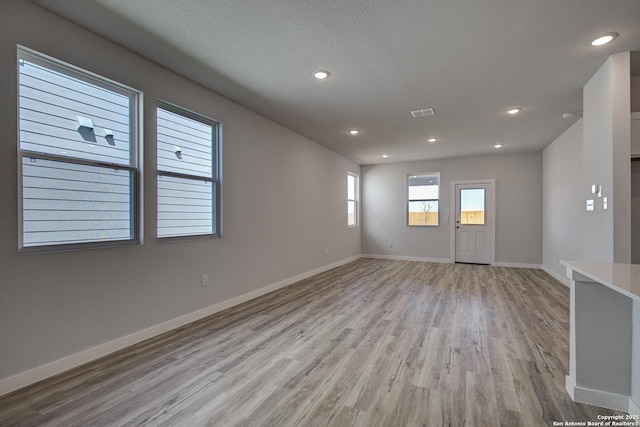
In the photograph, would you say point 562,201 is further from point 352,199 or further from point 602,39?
point 352,199

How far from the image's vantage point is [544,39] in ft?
8.14

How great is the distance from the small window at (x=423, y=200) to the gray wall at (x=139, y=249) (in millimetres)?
3796

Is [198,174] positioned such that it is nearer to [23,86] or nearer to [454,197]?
[23,86]

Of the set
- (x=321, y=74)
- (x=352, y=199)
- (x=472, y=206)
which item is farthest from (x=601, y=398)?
(x=352, y=199)

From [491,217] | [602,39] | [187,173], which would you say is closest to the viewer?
[602,39]

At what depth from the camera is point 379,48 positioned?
2656mm

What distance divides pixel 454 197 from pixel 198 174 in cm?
612

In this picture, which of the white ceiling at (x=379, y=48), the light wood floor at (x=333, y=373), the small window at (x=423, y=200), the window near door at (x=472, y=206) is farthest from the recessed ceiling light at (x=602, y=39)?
the small window at (x=423, y=200)

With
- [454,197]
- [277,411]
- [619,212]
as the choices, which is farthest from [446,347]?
[454,197]

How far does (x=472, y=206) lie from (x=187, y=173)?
654 centimetres

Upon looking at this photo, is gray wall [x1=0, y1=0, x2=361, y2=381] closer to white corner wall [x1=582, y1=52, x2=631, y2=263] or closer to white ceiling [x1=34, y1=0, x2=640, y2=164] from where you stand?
white ceiling [x1=34, y1=0, x2=640, y2=164]

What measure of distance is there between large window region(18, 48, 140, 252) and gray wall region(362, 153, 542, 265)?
21.0 ft

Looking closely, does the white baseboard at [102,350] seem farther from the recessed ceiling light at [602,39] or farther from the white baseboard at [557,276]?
the white baseboard at [557,276]

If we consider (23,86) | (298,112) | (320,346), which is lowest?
(320,346)
